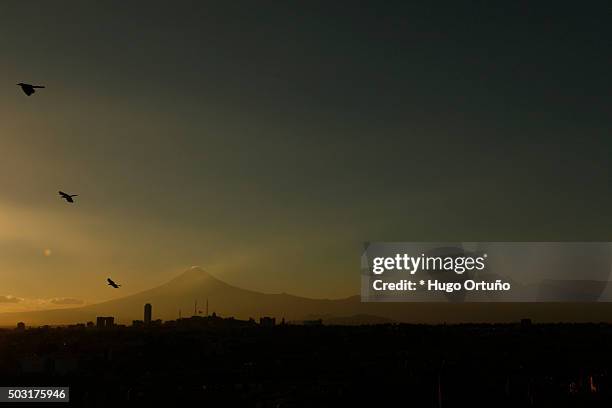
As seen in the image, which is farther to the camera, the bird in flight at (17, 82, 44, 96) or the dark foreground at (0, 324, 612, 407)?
the dark foreground at (0, 324, 612, 407)

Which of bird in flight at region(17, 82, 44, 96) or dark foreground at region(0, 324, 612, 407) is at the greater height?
bird in flight at region(17, 82, 44, 96)

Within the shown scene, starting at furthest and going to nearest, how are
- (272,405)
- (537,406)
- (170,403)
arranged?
1. (170,403)
2. (272,405)
3. (537,406)

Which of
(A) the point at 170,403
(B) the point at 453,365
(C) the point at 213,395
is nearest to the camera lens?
(A) the point at 170,403

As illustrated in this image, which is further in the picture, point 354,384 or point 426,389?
point 354,384

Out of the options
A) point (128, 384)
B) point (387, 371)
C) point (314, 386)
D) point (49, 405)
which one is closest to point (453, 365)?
point (387, 371)

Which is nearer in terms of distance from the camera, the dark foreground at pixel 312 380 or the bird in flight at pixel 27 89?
the bird in flight at pixel 27 89

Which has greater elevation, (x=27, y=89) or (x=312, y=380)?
(x=27, y=89)

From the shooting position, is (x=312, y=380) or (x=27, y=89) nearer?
(x=27, y=89)

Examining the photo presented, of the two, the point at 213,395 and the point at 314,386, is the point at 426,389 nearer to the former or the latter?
the point at 314,386

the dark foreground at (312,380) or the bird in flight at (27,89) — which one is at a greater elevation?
the bird in flight at (27,89)
